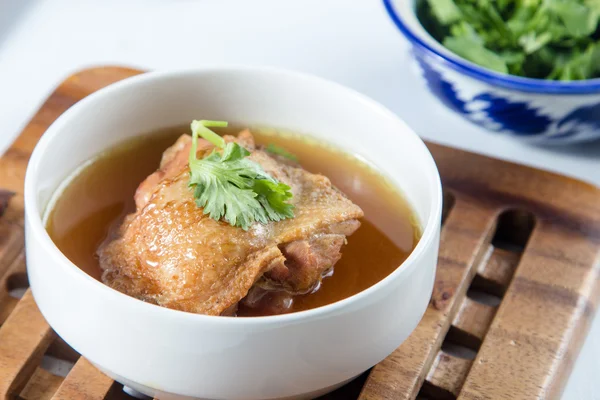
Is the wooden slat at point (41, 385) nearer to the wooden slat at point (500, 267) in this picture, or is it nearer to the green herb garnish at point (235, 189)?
the green herb garnish at point (235, 189)

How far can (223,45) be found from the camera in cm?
261

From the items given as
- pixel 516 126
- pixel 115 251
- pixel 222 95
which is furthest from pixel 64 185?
pixel 516 126

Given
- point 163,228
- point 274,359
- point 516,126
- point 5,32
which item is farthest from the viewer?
point 5,32

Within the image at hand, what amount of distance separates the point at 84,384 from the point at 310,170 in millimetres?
580

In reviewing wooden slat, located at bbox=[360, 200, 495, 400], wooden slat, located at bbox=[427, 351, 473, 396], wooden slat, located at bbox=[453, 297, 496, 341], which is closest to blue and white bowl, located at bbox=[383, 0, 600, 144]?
wooden slat, located at bbox=[360, 200, 495, 400]

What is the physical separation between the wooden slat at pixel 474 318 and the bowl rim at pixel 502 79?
591 mm

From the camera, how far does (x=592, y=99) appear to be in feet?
6.47

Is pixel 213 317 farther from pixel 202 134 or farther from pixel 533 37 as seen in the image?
pixel 533 37

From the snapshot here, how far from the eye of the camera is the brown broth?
143 centimetres

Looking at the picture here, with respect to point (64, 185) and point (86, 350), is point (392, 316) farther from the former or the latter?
point (64, 185)

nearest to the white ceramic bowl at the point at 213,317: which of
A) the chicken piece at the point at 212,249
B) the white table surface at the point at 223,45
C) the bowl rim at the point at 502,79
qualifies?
the chicken piece at the point at 212,249

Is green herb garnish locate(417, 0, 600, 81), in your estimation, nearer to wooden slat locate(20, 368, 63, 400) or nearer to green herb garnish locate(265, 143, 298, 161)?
green herb garnish locate(265, 143, 298, 161)

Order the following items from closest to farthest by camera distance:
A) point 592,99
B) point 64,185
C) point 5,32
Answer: point 64,185, point 592,99, point 5,32

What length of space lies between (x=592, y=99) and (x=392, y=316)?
39.0 inches
